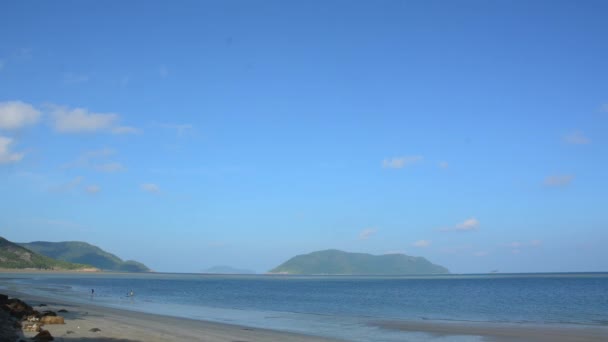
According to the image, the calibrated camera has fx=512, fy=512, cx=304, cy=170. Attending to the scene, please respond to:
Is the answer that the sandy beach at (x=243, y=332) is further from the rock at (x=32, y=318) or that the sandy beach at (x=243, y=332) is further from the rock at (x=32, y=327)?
the rock at (x=32, y=318)

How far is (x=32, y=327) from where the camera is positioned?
67.4ft

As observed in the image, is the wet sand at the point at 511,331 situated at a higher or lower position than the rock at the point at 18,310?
lower

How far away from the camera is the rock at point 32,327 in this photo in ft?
66.3

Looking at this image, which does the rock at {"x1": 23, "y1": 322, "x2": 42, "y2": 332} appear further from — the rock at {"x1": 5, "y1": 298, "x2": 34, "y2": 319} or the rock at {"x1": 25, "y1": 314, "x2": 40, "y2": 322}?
the rock at {"x1": 5, "y1": 298, "x2": 34, "y2": 319}

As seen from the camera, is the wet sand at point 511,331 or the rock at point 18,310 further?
the wet sand at point 511,331

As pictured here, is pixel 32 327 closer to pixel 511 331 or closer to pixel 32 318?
pixel 32 318

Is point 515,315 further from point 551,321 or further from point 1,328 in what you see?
point 1,328

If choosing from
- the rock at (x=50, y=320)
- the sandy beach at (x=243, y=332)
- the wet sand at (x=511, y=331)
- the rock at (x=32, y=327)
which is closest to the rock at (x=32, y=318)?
the rock at (x=50, y=320)

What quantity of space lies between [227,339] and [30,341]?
8732 millimetres

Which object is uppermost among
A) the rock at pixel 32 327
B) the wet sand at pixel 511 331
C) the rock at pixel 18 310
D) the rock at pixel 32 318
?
the rock at pixel 18 310

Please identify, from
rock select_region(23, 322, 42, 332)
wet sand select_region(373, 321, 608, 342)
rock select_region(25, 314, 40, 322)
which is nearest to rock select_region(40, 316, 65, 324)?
rock select_region(25, 314, 40, 322)

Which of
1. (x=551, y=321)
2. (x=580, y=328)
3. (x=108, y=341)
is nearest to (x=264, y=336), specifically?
(x=108, y=341)

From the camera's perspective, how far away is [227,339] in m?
23.3

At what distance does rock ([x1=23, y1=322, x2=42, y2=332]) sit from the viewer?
2020cm
